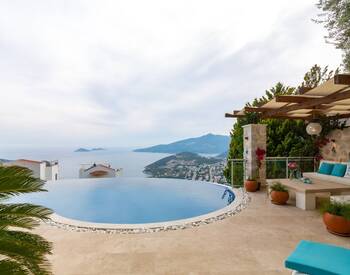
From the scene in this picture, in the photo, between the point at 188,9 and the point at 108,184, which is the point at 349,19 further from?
the point at 108,184

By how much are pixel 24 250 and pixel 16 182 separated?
0.55 m

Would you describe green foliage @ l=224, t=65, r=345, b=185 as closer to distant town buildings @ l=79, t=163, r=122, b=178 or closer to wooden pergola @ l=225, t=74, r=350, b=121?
wooden pergola @ l=225, t=74, r=350, b=121

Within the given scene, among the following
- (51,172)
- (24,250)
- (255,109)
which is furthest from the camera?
(51,172)

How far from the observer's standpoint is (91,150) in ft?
113

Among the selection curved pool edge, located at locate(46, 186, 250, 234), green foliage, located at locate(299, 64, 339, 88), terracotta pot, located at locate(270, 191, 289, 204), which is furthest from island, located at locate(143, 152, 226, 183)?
curved pool edge, located at locate(46, 186, 250, 234)

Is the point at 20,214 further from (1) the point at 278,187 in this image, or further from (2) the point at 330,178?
(2) the point at 330,178

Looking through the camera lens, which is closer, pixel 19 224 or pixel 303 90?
pixel 19 224

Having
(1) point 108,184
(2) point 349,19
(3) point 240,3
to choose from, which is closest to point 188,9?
(3) point 240,3

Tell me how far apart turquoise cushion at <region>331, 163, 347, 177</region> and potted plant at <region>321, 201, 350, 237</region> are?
3447 millimetres

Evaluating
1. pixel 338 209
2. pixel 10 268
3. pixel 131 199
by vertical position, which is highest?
pixel 10 268

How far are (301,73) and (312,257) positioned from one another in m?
10.6

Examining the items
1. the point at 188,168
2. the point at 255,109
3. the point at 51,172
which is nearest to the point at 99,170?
the point at 51,172

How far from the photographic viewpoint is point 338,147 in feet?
33.3

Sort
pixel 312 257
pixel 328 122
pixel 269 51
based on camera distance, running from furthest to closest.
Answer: pixel 328 122 → pixel 269 51 → pixel 312 257
